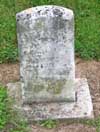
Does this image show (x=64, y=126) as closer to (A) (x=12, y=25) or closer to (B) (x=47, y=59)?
(B) (x=47, y=59)

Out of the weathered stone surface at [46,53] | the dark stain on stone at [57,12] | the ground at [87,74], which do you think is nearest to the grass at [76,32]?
the ground at [87,74]

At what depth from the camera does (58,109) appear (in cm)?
486

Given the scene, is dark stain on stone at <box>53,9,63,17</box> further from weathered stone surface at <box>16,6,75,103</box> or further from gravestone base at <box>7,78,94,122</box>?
gravestone base at <box>7,78,94,122</box>

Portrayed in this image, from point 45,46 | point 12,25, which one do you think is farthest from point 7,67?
point 45,46

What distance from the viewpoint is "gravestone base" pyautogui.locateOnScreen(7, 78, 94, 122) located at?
15.7ft

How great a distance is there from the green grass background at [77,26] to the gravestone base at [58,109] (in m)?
1.05

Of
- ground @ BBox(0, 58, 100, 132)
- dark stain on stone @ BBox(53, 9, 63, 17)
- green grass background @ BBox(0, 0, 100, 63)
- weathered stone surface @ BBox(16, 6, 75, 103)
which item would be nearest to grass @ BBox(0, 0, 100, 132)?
green grass background @ BBox(0, 0, 100, 63)

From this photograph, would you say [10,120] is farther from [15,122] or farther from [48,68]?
[48,68]

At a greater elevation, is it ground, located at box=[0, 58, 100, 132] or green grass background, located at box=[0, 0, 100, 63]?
green grass background, located at box=[0, 0, 100, 63]

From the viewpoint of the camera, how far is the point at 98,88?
5387 millimetres

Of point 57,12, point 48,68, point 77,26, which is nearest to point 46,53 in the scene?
point 48,68

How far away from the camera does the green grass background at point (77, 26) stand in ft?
19.8

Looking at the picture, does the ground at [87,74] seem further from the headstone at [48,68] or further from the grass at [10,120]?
the grass at [10,120]

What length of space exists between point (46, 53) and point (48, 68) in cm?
19
